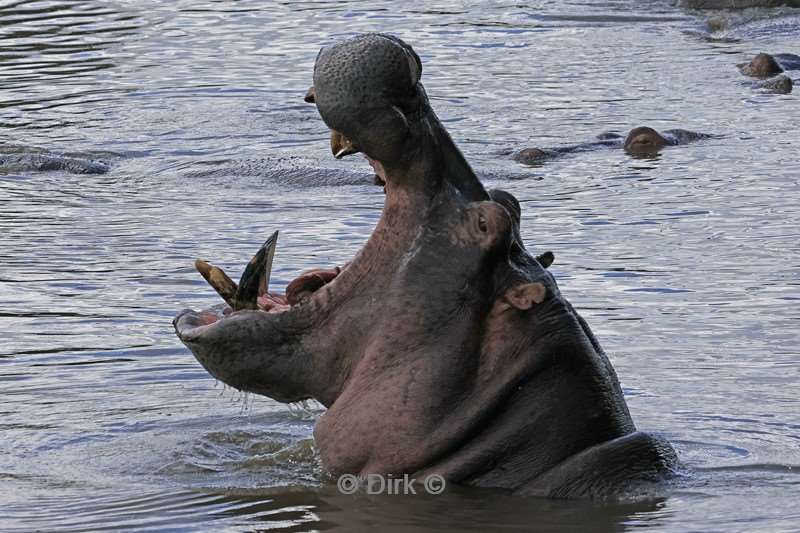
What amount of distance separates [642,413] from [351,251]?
10.0 feet

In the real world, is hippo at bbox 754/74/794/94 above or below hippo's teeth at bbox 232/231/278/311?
below

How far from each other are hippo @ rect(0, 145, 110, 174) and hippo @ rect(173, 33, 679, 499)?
7119 millimetres

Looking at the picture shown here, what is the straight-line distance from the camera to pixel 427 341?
409 cm

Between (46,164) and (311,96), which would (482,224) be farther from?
(46,164)

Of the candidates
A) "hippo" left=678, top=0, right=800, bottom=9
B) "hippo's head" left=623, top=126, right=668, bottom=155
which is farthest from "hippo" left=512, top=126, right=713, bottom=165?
"hippo" left=678, top=0, right=800, bottom=9

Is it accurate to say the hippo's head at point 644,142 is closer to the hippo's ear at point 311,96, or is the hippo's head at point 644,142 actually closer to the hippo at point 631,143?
the hippo at point 631,143


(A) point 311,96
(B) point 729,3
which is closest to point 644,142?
(A) point 311,96

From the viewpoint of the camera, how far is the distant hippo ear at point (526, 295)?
4.04 meters

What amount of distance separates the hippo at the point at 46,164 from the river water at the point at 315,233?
0.38 feet

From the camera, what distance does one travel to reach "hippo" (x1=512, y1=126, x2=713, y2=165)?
11.4 m

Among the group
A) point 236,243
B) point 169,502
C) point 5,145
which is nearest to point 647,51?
point 5,145

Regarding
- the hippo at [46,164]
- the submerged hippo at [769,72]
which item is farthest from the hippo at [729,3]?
the hippo at [46,164]

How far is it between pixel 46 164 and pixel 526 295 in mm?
7590

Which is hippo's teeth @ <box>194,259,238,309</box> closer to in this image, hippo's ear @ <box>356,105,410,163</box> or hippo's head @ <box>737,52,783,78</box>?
hippo's ear @ <box>356,105,410,163</box>
